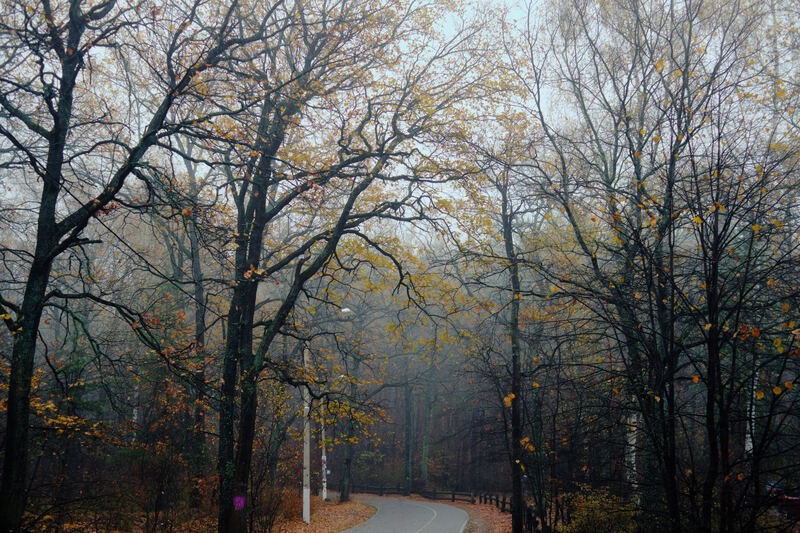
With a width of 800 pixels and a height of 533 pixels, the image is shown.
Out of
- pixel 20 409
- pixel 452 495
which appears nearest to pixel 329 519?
pixel 452 495

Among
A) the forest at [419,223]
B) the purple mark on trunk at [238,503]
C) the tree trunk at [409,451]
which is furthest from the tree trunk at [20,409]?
the tree trunk at [409,451]

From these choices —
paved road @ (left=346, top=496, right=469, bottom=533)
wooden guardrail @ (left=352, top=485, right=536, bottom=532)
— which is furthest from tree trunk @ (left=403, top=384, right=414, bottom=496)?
paved road @ (left=346, top=496, right=469, bottom=533)

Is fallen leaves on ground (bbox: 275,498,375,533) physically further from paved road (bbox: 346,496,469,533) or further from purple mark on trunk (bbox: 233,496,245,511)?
purple mark on trunk (bbox: 233,496,245,511)

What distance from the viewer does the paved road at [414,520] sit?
19.9 metres

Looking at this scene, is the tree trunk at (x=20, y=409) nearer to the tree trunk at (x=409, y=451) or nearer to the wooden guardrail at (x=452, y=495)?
the wooden guardrail at (x=452, y=495)

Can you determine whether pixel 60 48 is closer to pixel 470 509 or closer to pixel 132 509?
pixel 132 509

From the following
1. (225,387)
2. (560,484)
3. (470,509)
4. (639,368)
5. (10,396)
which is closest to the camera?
(10,396)

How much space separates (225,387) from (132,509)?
126 inches

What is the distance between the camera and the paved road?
65.4 feet

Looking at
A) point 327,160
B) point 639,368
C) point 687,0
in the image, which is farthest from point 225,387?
point 687,0

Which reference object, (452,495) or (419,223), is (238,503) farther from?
(452,495)

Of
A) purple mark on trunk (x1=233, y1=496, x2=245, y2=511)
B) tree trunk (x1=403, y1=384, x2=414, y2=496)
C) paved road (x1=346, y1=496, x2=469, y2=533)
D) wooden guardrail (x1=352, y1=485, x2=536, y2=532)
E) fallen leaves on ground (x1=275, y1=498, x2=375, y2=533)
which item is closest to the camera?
purple mark on trunk (x1=233, y1=496, x2=245, y2=511)

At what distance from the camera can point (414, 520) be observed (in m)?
22.9

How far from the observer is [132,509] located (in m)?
11.9
